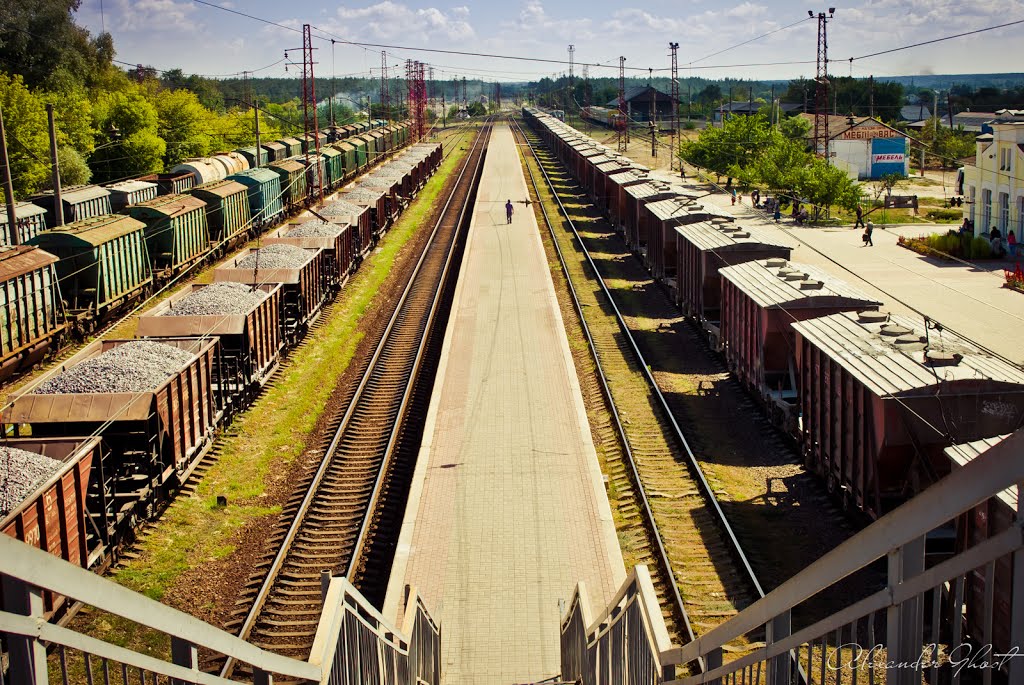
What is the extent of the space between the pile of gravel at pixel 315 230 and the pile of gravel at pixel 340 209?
3.62 m

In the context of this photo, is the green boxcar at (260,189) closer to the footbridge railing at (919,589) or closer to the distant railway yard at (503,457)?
the distant railway yard at (503,457)

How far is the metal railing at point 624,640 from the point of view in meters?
6.88

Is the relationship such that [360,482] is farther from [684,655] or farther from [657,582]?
[684,655]

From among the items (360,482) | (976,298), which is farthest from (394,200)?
(360,482)

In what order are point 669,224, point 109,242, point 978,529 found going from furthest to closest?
point 669,224 → point 109,242 → point 978,529

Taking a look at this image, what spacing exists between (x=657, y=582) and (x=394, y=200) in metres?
41.8

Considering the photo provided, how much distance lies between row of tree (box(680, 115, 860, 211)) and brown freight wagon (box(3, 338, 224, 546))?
1612 inches

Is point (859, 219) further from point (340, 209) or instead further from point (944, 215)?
point (340, 209)

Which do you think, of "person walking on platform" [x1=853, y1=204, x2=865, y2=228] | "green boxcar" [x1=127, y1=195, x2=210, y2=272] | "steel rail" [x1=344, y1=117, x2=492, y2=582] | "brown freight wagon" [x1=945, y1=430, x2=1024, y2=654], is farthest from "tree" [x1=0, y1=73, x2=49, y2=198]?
"brown freight wagon" [x1=945, y1=430, x2=1024, y2=654]

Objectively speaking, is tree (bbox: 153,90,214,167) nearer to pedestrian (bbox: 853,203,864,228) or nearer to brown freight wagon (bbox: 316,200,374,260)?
brown freight wagon (bbox: 316,200,374,260)

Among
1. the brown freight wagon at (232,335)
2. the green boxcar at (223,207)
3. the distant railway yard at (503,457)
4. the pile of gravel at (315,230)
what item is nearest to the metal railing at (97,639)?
the distant railway yard at (503,457)

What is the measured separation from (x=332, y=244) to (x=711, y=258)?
41.9 feet

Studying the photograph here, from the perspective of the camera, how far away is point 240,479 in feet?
60.2

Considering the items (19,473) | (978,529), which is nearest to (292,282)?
(19,473)
